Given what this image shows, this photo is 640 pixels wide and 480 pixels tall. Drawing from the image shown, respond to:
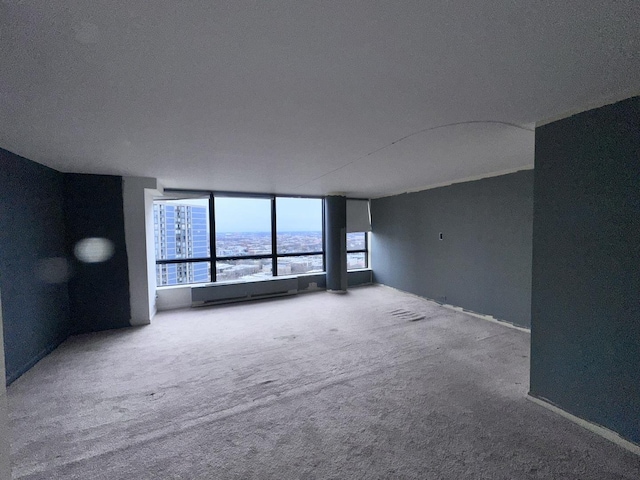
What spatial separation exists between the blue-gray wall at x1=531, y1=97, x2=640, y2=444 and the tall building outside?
554 cm

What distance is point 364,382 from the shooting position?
248 centimetres

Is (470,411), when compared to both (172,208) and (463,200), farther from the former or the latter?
(172,208)

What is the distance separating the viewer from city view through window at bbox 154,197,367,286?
17.5 ft

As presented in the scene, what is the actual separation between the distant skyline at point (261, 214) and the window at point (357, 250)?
0.96m

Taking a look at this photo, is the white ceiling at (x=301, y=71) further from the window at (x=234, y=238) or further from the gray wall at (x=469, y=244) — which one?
the window at (x=234, y=238)

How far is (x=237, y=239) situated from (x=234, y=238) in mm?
73

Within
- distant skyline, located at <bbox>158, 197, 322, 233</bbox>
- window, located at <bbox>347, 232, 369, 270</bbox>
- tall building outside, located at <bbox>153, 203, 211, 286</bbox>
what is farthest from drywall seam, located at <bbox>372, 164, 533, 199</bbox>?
tall building outside, located at <bbox>153, 203, 211, 286</bbox>

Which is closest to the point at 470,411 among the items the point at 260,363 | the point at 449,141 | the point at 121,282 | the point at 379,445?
the point at 379,445

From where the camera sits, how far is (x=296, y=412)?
2.08 meters

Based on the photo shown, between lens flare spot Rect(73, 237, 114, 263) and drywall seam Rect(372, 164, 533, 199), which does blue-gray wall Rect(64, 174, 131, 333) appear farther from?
drywall seam Rect(372, 164, 533, 199)

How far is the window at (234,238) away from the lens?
5.35 meters

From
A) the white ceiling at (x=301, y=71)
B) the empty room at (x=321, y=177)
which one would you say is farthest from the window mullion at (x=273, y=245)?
the white ceiling at (x=301, y=71)

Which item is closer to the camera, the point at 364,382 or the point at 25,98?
the point at 25,98

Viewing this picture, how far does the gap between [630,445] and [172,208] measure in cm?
669
